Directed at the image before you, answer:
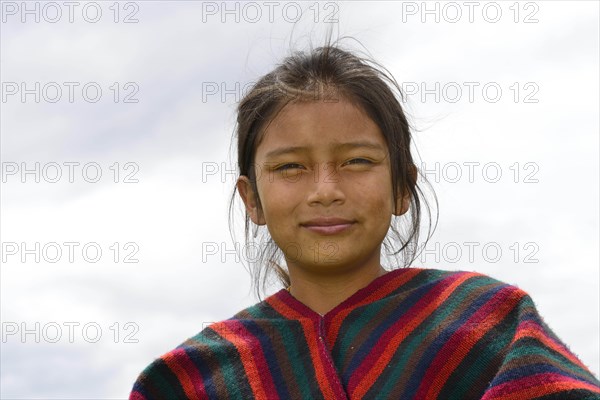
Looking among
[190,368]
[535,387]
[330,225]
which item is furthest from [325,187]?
[535,387]

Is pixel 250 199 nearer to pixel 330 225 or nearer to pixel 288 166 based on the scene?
pixel 288 166

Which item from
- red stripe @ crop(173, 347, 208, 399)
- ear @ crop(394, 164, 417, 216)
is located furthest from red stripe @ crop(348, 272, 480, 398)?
red stripe @ crop(173, 347, 208, 399)

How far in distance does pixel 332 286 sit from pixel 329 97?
613mm

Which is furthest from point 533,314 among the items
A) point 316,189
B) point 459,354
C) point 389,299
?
point 316,189

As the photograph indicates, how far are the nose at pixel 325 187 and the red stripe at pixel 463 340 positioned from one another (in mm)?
536

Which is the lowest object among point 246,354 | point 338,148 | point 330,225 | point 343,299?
point 246,354

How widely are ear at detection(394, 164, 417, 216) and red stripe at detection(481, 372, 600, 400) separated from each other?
2.93 feet

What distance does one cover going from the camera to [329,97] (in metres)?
3.22

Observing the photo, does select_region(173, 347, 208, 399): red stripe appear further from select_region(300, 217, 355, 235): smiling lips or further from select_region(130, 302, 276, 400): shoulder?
select_region(300, 217, 355, 235): smiling lips

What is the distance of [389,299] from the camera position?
121 inches

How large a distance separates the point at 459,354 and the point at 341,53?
123 centimetres

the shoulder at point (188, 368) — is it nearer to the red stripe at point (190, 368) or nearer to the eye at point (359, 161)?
the red stripe at point (190, 368)

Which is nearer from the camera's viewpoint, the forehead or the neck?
the forehead

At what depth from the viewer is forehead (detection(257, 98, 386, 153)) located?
3090mm
